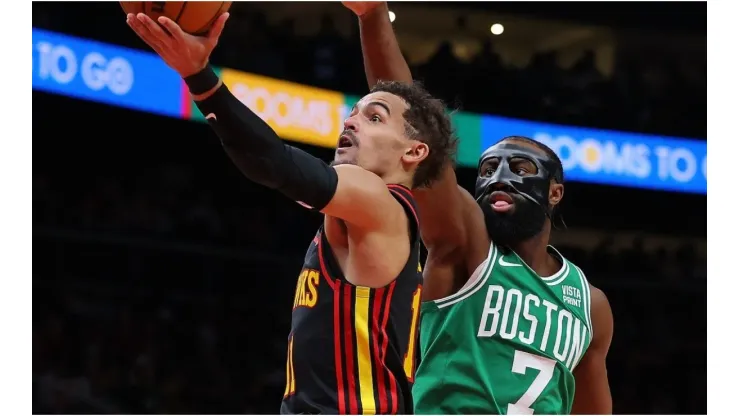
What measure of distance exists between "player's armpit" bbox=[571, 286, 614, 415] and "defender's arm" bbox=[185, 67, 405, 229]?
1.81 metres

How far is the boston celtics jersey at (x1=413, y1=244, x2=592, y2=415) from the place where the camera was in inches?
138

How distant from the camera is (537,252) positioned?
3912 mm

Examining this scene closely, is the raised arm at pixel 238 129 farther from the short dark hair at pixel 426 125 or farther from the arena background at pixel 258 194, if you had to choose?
the arena background at pixel 258 194

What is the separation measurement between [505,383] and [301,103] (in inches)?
300

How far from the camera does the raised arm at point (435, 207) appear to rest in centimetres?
348

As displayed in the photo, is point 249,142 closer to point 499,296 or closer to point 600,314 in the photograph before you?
point 499,296

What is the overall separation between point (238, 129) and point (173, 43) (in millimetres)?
254

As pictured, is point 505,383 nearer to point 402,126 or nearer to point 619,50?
point 402,126

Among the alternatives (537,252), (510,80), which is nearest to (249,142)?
(537,252)

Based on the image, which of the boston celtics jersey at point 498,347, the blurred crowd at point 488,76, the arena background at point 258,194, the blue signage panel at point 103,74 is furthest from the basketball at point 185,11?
the blurred crowd at point 488,76

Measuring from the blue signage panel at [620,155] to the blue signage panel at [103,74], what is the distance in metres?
4.23

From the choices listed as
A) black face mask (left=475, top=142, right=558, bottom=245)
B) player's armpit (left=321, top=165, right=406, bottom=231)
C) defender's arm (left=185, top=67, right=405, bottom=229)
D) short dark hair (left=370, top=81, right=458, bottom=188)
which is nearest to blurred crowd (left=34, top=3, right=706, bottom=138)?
black face mask (left=475, top=142, right=558, bottom=245)

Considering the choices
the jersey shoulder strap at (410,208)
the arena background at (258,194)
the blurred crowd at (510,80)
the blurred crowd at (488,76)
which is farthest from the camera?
the blurred crowd at (510,80)
